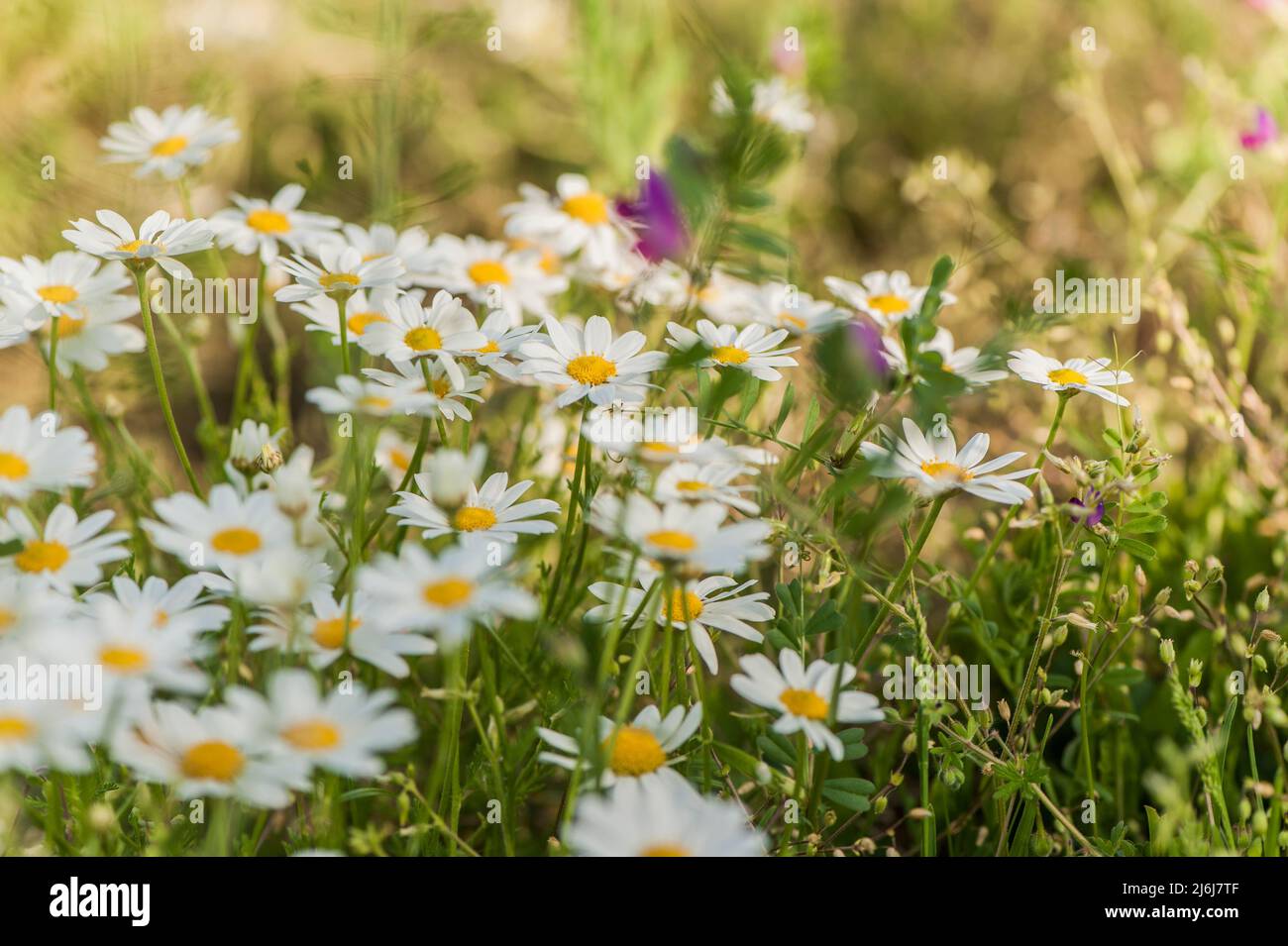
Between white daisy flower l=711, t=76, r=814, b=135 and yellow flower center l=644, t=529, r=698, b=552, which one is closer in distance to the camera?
yellow flower center l=644, t=529, r=698, b=552

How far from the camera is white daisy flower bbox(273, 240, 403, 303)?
2.72 ft

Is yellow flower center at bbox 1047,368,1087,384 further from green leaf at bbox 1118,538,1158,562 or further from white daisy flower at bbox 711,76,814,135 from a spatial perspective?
white daisy flower at bbox 711,76,814,135

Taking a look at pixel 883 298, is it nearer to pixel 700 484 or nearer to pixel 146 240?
pixel 700 484

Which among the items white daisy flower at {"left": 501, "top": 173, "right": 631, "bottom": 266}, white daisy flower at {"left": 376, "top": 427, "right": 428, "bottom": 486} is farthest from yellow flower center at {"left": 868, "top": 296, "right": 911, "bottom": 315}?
white daisy flower at {"left": 376, "top": 427, "right": 428, "bottom": 486}

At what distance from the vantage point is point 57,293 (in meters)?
0.88

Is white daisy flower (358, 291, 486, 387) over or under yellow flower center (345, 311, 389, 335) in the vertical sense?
under

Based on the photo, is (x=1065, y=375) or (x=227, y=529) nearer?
(x=227, y=529)

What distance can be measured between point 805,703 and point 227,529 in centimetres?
36

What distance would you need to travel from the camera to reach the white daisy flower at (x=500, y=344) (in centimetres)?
80

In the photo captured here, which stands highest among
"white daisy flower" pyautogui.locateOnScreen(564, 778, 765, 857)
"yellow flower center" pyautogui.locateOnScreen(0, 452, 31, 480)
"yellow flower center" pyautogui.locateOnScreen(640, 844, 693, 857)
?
"yellow flower center" pyautogui.locateOnScreen(0, 452, 31, 480)

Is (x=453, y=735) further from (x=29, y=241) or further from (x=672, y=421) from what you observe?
(x=29, y=241)

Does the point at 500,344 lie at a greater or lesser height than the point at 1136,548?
greater

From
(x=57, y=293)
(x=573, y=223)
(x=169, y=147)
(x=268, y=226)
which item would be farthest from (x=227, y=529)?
(x=573, y=223)
